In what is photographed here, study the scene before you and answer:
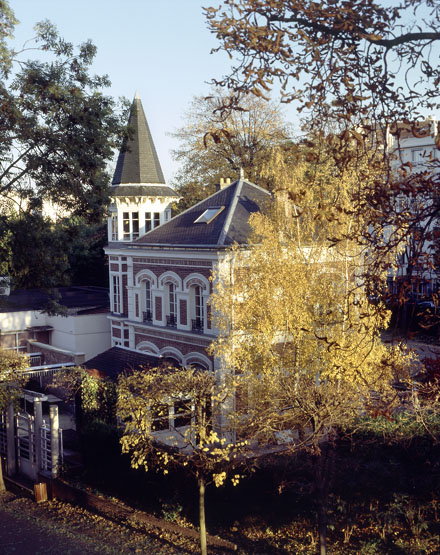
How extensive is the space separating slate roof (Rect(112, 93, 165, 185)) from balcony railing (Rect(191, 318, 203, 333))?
31.9 ft

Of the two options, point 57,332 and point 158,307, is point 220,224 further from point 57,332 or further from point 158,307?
point 57,332

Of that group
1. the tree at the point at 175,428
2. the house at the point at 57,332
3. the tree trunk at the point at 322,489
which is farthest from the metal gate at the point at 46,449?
the house at the point at 57,332

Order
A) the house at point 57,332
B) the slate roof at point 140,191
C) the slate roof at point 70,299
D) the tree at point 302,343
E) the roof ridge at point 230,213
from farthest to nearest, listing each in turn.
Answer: the slate roof at point 70,299 < the house at point 57,332 < the slate roof at point 140,191 < the roof ridge at point 230,213 < the tree at point 302,343

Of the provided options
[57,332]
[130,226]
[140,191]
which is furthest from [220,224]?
[57,332]

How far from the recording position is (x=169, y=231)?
26.6 m

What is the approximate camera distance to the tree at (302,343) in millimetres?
13242

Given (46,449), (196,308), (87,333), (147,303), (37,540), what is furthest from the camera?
(87,333)

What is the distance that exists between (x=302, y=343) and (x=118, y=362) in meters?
11.6

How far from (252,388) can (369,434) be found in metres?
2.90

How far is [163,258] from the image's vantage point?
84.4ft

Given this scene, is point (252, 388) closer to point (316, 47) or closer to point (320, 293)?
point (320, 293)

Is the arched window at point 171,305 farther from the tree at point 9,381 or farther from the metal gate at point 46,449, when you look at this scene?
the metal gate at point 46,449

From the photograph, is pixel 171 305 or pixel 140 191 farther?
pixel 140 191

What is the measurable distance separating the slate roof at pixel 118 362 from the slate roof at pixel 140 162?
361 inches
